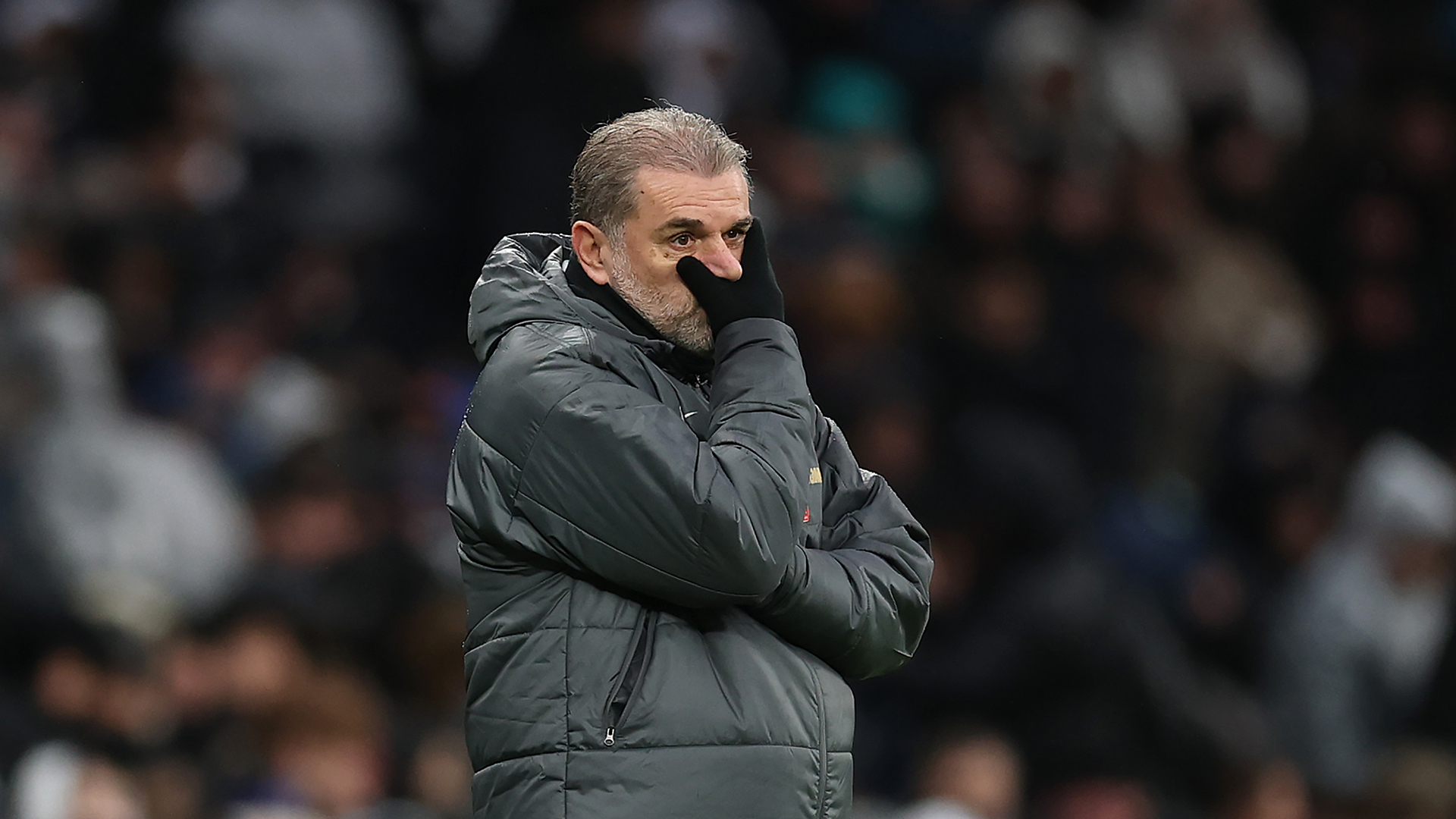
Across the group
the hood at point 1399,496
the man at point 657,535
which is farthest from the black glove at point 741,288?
the hood at point 1399,496

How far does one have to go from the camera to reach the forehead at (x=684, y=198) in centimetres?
308

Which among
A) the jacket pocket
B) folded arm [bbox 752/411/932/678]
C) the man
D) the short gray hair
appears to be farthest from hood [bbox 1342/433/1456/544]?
the jacket pocket

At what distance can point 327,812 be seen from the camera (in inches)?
250

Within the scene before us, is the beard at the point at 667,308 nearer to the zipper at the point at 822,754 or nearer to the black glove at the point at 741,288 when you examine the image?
the black glove at the point at 741,288

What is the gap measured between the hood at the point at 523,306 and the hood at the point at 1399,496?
6269 mm

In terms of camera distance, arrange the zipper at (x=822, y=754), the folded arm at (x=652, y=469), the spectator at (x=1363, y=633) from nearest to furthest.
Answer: the folded arm at (x=652, y=469) → the zipper at (x=822, y=754) → the spectator at (x=1363, y=633)

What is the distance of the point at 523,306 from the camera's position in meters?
3.10

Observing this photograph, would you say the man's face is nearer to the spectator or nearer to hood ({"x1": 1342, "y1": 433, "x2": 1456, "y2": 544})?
the spectator

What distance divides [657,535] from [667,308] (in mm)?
405

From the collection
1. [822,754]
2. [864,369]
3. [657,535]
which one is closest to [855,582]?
[822,754]

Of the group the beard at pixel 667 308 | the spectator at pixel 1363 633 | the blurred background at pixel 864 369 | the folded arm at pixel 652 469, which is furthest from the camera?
the spectator at pixel 1363 633

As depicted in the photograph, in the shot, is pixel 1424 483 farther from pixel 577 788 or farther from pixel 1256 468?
pixel 577 788

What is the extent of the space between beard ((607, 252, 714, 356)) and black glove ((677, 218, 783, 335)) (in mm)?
41

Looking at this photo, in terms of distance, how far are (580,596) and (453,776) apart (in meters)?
3.85
